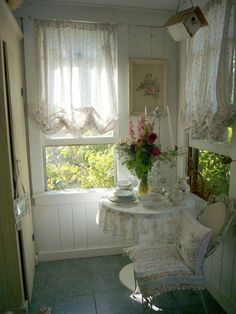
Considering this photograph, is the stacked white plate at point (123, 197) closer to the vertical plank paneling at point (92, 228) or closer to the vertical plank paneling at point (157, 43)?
the vertical plank paneling at point (92, 228)

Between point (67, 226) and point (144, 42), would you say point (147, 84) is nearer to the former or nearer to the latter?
point (144, 42)

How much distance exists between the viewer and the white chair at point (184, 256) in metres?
1.69

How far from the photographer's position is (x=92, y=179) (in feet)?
9.50

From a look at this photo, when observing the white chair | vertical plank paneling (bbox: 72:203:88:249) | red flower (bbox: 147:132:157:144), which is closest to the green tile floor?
vertical plank paneling (bbox: 72:203:88:249)

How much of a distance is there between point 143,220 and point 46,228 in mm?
1233

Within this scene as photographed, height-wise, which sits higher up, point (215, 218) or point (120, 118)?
point (120, 118)

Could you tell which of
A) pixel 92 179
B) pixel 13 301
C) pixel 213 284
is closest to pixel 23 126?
pixel 92 179

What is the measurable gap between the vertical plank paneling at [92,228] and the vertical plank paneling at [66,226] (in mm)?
189

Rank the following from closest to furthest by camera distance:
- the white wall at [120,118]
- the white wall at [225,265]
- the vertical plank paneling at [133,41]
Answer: the white wall at [225,265]
the white wall at [120,118]
the vertical plank paneling at [133,41]

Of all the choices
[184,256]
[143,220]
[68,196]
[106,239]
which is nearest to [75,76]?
[68,196]

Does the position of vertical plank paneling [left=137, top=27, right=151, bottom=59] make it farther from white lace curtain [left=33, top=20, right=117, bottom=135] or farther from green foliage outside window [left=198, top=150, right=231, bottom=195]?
green foliage outside window [left=198, top=150, right=231, bottom=195]

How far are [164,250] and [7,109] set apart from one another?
1546 millimetres

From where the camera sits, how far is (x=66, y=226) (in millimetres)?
2838

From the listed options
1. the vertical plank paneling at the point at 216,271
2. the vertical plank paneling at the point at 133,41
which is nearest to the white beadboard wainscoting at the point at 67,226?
the vertical plank paneling at the point at 216,271
